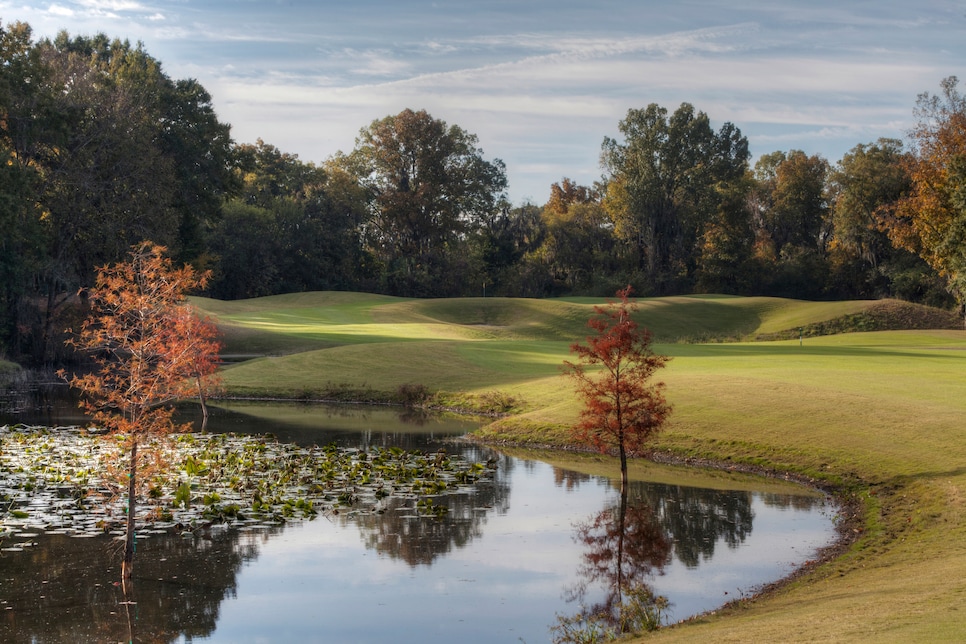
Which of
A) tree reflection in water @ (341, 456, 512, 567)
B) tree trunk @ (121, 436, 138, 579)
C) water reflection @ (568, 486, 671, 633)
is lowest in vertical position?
water reflection @ (568, 486, 671, 633)

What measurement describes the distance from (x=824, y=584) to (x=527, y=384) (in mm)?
23594

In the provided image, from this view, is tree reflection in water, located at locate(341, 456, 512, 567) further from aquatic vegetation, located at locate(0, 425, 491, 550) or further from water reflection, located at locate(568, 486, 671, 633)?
water reflection, located at locate(568, 486, 671, 633)

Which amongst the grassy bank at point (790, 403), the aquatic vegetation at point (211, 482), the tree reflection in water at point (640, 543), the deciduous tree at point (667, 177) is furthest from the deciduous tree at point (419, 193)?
the tree reflection in water at point (640, 543)

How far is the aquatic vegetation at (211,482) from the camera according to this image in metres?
18.2

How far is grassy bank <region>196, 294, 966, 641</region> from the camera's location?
11797mm

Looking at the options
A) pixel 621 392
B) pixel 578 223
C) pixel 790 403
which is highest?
pixel 578 223

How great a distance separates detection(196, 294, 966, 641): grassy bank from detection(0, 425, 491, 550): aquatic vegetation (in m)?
7.07

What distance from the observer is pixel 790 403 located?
2811 centimetres

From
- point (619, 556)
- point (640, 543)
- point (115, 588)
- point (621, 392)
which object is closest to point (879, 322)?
point (621, 392)

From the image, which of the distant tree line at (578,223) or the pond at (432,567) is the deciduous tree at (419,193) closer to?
the distant tree line at (578,223)

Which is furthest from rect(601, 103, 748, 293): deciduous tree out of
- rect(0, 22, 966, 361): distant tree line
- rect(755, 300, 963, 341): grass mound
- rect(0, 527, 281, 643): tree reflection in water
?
rect(0, 527, 281, 643): tree reflection in water

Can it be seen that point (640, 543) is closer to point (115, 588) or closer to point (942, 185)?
point (115, 588)

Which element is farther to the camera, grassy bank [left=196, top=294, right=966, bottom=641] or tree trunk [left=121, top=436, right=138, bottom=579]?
tree trunk [left=121, top=436, right=138, bottom=579]

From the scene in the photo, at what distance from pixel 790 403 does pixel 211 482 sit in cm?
1673
